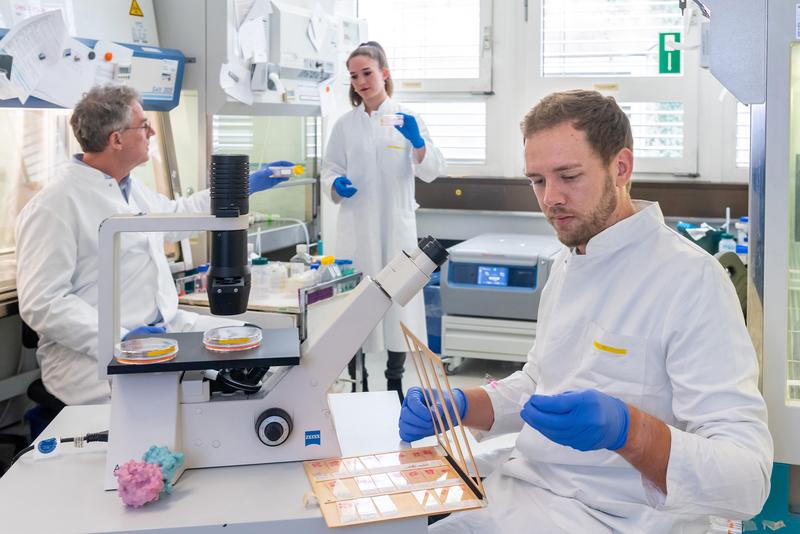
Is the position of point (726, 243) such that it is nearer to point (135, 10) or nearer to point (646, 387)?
point (646, 387)

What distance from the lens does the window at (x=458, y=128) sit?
181 inches

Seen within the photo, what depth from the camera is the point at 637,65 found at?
4270 mm

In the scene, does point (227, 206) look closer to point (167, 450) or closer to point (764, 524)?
point (167, 450)

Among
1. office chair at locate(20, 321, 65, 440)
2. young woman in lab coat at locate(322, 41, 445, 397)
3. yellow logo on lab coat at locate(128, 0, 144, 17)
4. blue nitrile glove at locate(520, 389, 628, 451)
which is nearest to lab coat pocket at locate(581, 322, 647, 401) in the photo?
blue nitrile glove at locate(520, 389, 628, 451)

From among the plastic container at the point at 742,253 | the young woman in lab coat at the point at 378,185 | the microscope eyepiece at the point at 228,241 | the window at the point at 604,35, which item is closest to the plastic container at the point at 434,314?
Answer: the young woman in lab coat at the point at 378,185

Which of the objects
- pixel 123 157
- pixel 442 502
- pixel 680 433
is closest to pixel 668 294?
pixel 680 433

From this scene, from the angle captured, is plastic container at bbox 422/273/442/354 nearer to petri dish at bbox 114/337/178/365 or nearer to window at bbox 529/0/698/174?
window at bbox 529/0/698/174

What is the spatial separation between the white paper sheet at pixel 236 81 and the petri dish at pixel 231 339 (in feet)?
6.40

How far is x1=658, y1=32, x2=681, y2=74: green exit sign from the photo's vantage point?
4168 mm

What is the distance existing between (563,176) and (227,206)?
551 millimetres

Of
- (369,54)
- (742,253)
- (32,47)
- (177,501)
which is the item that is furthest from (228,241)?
(369,54)

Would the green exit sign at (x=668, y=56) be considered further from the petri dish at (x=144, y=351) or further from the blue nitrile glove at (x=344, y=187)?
the petri dish at (x=144, y=351)

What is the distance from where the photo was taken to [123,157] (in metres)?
2.51

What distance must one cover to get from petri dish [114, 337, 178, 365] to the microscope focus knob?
169mm
